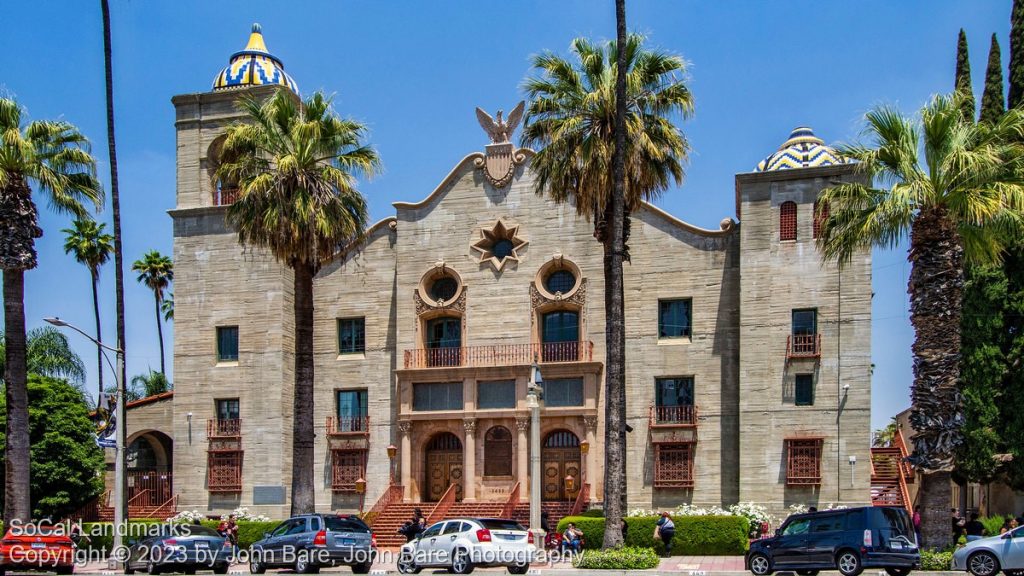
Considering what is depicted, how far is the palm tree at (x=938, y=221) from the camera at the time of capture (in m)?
26.0

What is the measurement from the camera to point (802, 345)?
39188mm

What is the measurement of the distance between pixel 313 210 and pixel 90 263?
35754 mm

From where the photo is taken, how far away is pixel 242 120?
45.5m

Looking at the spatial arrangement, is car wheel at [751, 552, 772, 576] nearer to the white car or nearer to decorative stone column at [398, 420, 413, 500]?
the white car

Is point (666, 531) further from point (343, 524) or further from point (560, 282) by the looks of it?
point (560, 282)

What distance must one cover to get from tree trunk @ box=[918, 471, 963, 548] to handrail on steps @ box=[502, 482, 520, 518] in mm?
16860

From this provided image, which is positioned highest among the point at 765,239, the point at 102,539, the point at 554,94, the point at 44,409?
the point at 554,94

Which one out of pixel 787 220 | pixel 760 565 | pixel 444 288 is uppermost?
pixel 787 220

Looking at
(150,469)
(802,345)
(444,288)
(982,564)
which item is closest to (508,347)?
(444,288)

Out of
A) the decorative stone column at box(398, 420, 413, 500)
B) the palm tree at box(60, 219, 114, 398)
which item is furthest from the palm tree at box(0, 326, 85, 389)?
the decorative stone column at box(398, 420, 413, 500)

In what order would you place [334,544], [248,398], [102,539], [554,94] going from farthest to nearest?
[248,398], [102,539], [554,94], [334,544]

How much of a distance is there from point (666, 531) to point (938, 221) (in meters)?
12.4

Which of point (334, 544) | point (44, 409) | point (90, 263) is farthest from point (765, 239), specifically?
point (90, 263)

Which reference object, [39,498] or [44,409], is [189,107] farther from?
[39,498]
